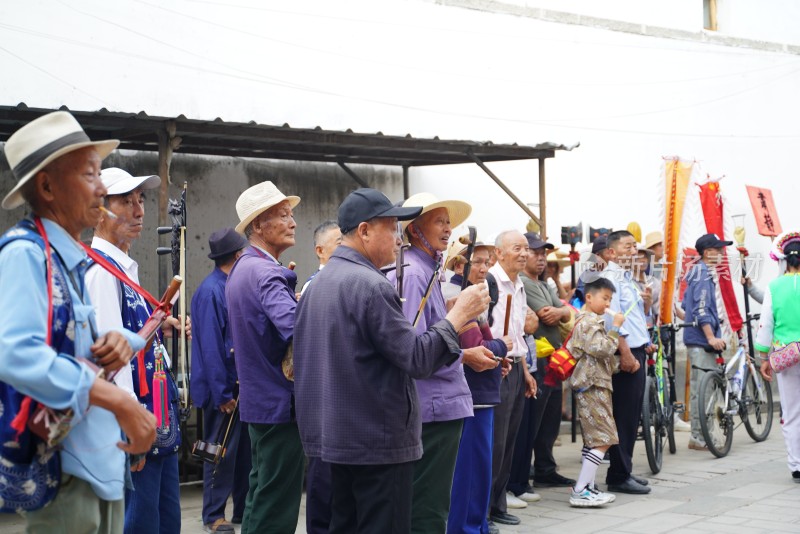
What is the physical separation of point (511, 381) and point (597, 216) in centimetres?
666

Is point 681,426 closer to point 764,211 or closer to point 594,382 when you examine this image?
point 764,211

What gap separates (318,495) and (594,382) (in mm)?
3568

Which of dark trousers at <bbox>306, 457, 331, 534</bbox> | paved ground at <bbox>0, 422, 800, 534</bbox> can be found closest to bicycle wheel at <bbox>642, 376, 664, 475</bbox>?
paved ground at <bbox>0, 422, 800, 534</bbox>

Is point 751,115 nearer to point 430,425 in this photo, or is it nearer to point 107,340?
point 430,425

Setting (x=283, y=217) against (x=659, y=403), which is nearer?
(x=283, y=217)

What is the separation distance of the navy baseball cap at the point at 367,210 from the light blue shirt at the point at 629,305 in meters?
→ 4.45

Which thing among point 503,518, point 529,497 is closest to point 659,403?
point 529,497

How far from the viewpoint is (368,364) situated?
3949 mm

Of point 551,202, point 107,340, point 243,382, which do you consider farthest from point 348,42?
point 107,340

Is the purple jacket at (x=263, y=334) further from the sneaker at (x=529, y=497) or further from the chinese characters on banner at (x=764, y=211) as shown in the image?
the chinese characters on banner at (x=764, y=211)

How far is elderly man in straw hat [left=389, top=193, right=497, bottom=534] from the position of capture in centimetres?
464

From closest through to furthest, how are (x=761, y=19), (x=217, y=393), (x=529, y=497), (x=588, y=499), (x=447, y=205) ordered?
(x=447, y=205), (x=217, y=393), (x=588, y=499), (x=529, y=497), (x=761, y=19)

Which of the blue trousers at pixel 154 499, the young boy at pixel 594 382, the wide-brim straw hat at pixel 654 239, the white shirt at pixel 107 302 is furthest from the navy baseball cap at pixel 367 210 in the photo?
the wide-brim straw hat at pixel 654 239

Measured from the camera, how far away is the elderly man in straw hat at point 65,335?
2.59m
